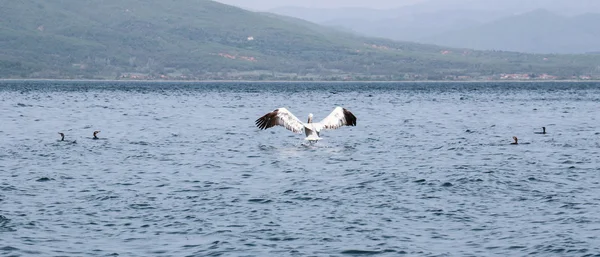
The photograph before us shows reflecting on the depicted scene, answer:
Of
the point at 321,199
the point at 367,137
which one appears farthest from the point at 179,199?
the point at 367,137

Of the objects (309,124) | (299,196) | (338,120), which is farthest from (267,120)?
(299,196)

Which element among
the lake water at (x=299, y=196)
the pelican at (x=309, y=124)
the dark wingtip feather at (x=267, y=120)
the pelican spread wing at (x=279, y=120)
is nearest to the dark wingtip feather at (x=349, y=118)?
the pelican at (x=309, y=124)

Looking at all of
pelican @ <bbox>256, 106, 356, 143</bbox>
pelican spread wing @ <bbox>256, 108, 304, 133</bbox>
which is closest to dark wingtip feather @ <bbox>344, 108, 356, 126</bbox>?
pelican @ <bbox>256, 106, 356, 143</bbox>

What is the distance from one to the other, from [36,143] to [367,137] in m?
14.6

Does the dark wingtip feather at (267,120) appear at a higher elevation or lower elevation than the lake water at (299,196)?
higher

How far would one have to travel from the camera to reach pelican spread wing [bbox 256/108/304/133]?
34156 mm

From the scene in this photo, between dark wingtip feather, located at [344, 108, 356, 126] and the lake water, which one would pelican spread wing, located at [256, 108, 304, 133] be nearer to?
the lake water

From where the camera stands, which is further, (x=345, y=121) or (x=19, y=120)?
(x=19, y=120)

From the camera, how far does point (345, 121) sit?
35.3 meters

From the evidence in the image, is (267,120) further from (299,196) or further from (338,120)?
(299,196)

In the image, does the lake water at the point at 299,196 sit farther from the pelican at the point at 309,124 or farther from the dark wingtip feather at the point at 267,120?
the dark wingtip feather at the point at 267,120

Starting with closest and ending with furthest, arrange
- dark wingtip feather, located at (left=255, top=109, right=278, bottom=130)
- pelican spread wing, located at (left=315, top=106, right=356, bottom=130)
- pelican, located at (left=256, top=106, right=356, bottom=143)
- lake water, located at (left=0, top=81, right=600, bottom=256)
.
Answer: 1. lake water, located at (left=0, top=81, right=600, bottom=256)
2. dark wingtip feather, located at (left=255, top=109, right=278, bottom=130)
3. pelican, located at (left=256, top=106, right=356, bottom=143)
4. pelican spread wing, located at (left=315, top=106, right=356, bottom=130)

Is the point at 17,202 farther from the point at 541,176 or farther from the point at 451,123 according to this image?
the point at 451,123

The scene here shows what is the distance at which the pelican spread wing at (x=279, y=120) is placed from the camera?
112 feet
